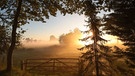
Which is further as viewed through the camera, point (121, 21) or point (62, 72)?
point (62, 72)

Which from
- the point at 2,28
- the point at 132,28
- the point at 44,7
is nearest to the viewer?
the point at 132,28

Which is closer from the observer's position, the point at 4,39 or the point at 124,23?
the point at 124,23

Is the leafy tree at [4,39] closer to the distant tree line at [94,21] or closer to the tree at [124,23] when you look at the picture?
the distant tree line at [94,21]

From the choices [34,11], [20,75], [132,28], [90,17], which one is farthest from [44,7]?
[132,28]

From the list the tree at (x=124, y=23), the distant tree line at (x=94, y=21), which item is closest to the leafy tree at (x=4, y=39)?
the distant tree line at (x=94, y=21)

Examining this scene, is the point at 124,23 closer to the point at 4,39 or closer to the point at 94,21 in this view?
the point at 94,21

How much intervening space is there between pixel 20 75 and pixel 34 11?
6695 millimetres

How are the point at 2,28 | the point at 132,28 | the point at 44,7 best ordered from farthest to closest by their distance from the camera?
the point at 2,28
the point at 44,7
the point at 132,28

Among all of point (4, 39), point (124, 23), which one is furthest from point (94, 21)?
point (4, 39)

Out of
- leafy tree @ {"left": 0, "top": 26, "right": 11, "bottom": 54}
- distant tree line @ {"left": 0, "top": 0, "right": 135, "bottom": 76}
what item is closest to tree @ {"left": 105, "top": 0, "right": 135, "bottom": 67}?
distant tree line @ {"left": 0, "top": 0, "right": 135, "bottom": 76}

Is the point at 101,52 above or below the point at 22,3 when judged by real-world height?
below

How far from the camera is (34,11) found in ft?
73.0

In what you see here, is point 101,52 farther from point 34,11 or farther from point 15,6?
point 15,6

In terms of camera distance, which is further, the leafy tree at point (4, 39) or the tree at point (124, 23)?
the leafy tree at point (4, 39)
